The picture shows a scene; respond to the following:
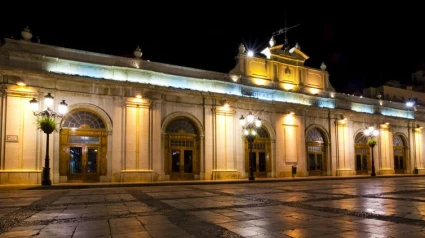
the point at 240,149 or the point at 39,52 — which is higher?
the point at 39,52

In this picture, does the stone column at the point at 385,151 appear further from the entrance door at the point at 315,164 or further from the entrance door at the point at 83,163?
the entrance door at the point at 83,163

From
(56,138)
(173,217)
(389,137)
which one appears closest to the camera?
(173,217)

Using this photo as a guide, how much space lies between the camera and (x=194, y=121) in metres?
29.4

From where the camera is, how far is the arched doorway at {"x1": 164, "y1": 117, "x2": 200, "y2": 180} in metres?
28.5

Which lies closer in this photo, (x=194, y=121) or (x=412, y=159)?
(x=194, y=121)

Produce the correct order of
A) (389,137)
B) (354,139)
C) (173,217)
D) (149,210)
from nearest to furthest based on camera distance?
(173,217), (149,210), (354,139), (389,137)

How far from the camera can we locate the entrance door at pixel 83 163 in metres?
25.2

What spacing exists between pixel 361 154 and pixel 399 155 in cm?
675

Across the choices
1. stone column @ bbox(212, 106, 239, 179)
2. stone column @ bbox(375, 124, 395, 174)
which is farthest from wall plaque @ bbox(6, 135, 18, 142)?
stone column @ bbox(375, 124, 395, 174)

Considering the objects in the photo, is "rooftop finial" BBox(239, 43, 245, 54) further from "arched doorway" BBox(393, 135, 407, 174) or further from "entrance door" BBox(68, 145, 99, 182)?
"arched doorway" BBox(393, 135, 407, 174)

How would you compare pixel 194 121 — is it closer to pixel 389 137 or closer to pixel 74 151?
pixel 74 151

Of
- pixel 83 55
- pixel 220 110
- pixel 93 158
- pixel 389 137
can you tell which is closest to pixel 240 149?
pixel 220 110

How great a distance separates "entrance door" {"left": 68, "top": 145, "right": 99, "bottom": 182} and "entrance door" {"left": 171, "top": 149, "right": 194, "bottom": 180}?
5702 mm

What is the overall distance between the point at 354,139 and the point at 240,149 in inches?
566
